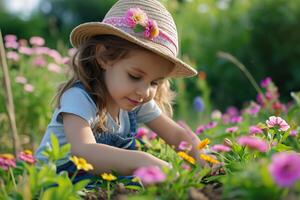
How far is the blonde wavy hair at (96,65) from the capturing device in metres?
2.31

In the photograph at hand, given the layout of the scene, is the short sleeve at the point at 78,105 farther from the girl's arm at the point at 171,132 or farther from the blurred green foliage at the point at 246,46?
the blurred green foliage at the point at 246,46

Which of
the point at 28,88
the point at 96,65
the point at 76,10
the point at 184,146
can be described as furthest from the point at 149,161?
the point at 76,10

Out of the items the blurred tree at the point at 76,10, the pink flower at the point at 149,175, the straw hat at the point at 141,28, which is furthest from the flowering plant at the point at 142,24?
the blurred tree at the point at 76,10

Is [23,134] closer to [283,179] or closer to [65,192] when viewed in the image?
[65,192]

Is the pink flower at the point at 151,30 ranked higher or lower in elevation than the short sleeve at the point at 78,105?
higher

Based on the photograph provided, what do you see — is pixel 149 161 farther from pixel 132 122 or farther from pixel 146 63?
pixel 132 122

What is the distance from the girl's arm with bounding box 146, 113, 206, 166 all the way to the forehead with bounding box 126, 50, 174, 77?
462 millimetres

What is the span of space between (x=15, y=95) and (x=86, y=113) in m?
1.84

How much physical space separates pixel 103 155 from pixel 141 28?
1.84 feet

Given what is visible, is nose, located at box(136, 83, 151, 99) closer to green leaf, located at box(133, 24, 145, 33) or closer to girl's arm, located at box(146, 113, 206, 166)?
green leaf, located at box(133, 24, 145, 33)

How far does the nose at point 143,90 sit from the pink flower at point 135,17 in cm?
24

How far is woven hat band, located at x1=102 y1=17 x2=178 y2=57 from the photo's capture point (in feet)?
7.44

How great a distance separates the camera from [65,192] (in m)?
1.56

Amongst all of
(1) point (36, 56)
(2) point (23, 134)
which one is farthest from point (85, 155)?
(1) point (36, 56)
